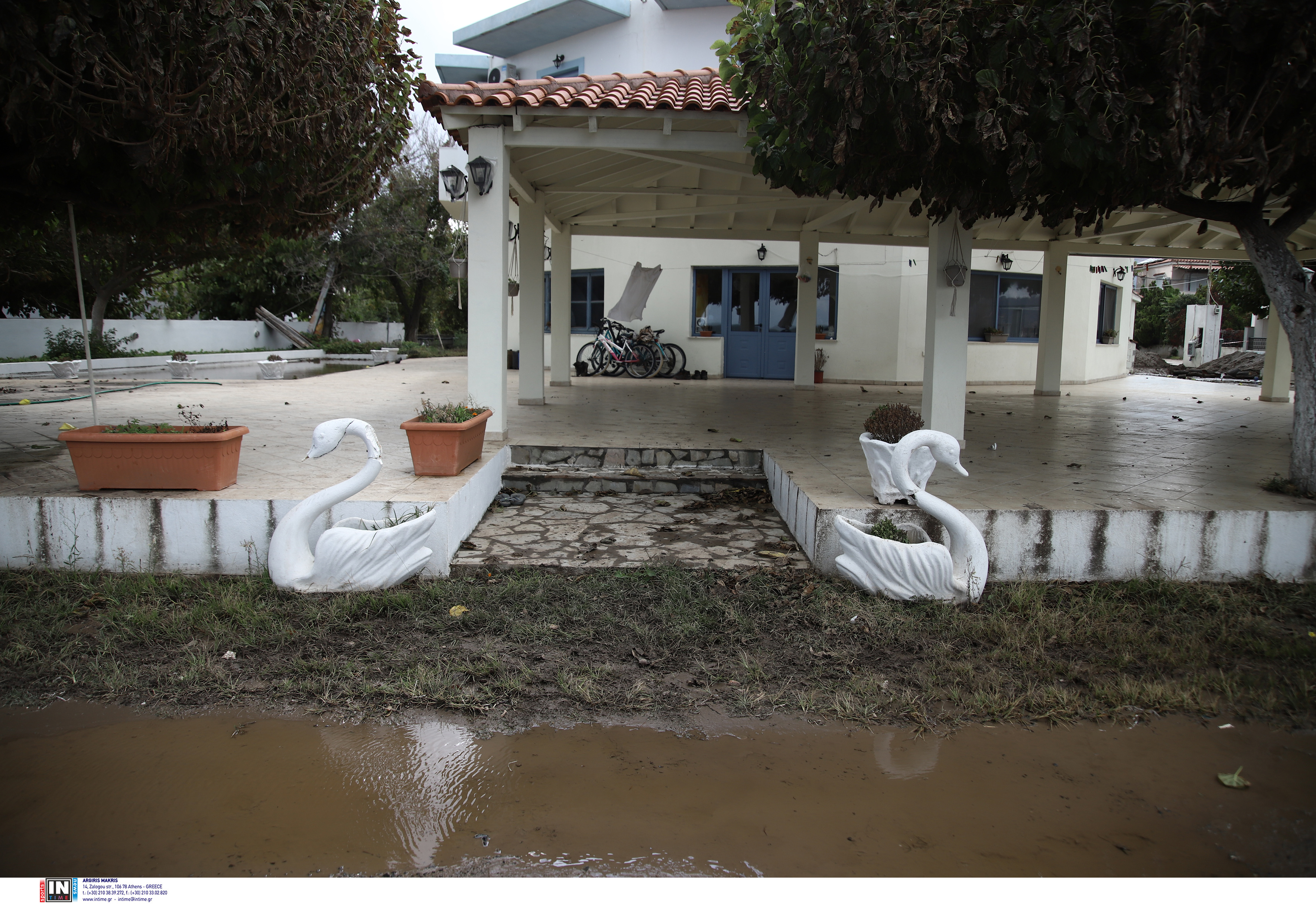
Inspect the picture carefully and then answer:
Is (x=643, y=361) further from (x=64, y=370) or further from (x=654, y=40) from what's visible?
(x=64, y=370)

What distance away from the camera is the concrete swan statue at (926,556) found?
13.1 feet

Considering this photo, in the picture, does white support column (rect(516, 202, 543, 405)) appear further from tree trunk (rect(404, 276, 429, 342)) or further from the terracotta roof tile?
tree trunk (rect(404, 276, 429, 342))

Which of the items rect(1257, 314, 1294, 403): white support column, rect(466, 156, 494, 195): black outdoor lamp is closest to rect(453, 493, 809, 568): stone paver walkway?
rect(466, 156, 494, 195): black outdoor lamp

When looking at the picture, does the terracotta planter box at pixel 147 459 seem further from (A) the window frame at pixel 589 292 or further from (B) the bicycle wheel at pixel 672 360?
(A) the window frame at pixel 589 292

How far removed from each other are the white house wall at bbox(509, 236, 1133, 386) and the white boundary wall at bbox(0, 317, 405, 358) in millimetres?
11738

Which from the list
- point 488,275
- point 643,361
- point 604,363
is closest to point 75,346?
point 604,363

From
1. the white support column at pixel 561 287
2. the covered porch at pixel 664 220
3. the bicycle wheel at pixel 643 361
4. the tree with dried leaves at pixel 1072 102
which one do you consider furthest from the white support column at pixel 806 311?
the tree with dried leaves at pixel 1072 102

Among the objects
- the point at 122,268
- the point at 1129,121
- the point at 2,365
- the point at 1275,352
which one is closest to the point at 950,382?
the point at 1129,121

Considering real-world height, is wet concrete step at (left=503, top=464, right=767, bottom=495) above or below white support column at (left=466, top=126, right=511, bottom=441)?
below

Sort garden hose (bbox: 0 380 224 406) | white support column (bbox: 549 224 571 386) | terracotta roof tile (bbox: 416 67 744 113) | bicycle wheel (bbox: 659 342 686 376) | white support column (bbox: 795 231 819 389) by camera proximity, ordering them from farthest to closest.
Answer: bicycle wheel (bbox: 659 342 686 376), white support column (bbox: 795 231 819 389), white support column (bbox: 549 224 571 386), garden hose (bbox: 0 380 224 406), terracotta roof tile (bbox: 416 67 744 113)

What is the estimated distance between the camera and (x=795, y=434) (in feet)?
24.6

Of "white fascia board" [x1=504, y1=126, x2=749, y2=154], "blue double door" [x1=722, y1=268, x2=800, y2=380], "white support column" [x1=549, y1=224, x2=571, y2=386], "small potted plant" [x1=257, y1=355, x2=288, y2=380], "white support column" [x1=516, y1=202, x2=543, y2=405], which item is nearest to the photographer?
"white fascia board" [x1=504, y1=126, x2=749, y2=154]

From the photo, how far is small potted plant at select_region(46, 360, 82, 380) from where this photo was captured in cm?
1320

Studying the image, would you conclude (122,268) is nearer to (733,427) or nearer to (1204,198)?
(733,427)
